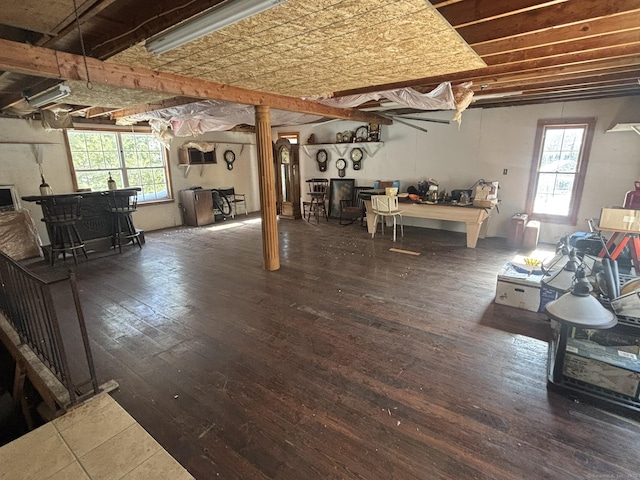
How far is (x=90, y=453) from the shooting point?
5.35 feet

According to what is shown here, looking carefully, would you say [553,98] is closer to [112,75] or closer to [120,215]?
[112,75]

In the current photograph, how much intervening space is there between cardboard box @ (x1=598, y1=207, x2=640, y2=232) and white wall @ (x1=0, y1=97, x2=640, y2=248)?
2625 mm

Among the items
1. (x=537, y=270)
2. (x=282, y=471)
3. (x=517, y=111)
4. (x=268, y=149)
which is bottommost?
(x=282, y=471)

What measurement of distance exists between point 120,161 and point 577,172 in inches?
347

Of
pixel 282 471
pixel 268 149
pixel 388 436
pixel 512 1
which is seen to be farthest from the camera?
pixel 268 149

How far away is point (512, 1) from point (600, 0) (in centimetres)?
61

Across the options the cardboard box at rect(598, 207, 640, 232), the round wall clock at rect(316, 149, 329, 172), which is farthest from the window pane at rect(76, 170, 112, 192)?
the cardboard box at rect(598, 207, 640, 232)

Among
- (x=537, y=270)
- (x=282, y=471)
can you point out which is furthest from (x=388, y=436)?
(x=537, y=270)

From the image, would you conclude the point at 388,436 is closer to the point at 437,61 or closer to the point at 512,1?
the point at 512,1

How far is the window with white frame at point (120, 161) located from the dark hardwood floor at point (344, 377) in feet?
9.52

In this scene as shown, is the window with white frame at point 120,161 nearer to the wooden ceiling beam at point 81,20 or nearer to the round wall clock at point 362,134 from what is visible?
the wooden ceiling beam at point 81,20

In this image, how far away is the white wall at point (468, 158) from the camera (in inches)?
196

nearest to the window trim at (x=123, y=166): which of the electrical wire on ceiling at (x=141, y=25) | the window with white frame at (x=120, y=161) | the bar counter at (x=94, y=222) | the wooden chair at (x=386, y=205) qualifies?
the window with white frame at (x=120, y=161)

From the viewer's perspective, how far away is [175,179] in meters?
7.75
